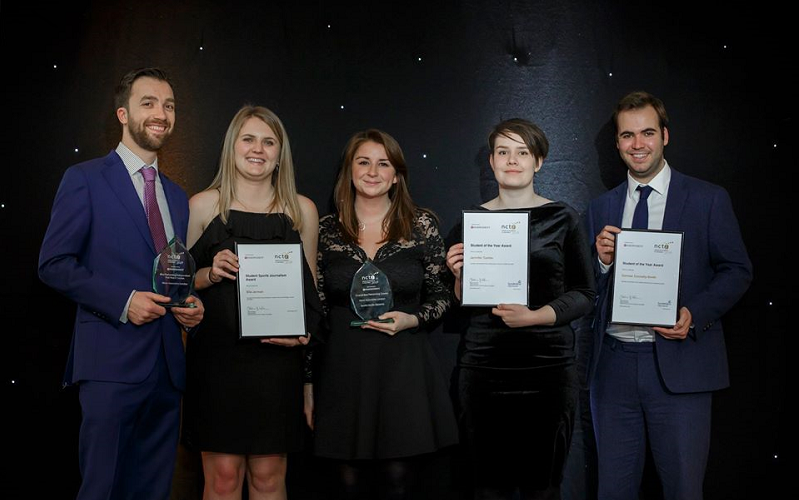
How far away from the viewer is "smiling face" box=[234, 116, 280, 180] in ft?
9.70

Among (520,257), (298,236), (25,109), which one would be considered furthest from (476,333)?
(25,109)

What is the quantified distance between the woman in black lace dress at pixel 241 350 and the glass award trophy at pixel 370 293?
0.19 m

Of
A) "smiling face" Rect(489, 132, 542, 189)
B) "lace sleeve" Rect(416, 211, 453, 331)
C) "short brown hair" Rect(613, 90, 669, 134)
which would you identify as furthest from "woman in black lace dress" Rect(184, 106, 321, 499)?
"short brown hair" Rect(613, 90, 669, 134)

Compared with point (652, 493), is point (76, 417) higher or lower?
higher

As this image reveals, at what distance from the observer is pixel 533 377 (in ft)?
9.29

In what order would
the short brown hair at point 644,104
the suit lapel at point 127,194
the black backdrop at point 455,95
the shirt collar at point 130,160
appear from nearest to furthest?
1. the suit lapel at point 127,194
2. the shirt collar at point 130,160
3. the short brown hair at point 644,104
4. the black backdrop at point 455,95

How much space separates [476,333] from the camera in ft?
9.50

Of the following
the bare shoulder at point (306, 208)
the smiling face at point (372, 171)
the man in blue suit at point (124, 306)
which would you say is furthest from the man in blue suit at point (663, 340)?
the man in blue suit at point (124, 306)

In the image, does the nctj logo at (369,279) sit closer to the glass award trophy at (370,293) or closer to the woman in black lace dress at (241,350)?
the glass award trophy at (370,293)

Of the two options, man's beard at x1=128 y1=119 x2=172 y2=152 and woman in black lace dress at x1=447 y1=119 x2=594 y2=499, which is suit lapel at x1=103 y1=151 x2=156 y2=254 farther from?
woman in black lace dress at x1=447 y1=119 x2=594 y2=499

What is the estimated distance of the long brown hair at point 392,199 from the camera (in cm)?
303

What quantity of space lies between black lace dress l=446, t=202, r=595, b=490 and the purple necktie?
4.10 ft

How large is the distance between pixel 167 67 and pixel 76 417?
1.73m

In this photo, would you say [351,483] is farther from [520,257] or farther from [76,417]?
[76,417]
